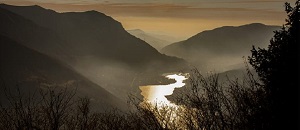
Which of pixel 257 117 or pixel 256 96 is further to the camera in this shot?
pixel 256 96

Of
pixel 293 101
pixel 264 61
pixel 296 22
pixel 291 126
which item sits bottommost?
pixel 291 126

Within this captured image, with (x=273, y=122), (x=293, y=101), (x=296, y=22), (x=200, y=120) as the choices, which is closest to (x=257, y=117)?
(x=273, y=122)

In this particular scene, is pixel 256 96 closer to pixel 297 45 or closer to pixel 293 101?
pixel 293 101

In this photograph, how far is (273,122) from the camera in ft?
59.9

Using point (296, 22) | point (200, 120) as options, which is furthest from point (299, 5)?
point (200, 120)

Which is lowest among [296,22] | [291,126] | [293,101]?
[291,126]

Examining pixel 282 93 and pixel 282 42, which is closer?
pixel 282 93

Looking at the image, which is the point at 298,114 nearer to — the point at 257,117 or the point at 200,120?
the point at 257,117

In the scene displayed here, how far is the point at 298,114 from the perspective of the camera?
17.9 meters

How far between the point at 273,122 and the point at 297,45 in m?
4.80

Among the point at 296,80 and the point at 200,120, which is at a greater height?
the point at 296,80

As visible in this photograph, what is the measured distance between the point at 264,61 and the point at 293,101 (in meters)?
3.68

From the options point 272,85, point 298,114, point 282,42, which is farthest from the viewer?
point 282,42

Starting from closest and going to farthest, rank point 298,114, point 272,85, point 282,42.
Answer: point 298,114 → point 272,85 → point 282,42
